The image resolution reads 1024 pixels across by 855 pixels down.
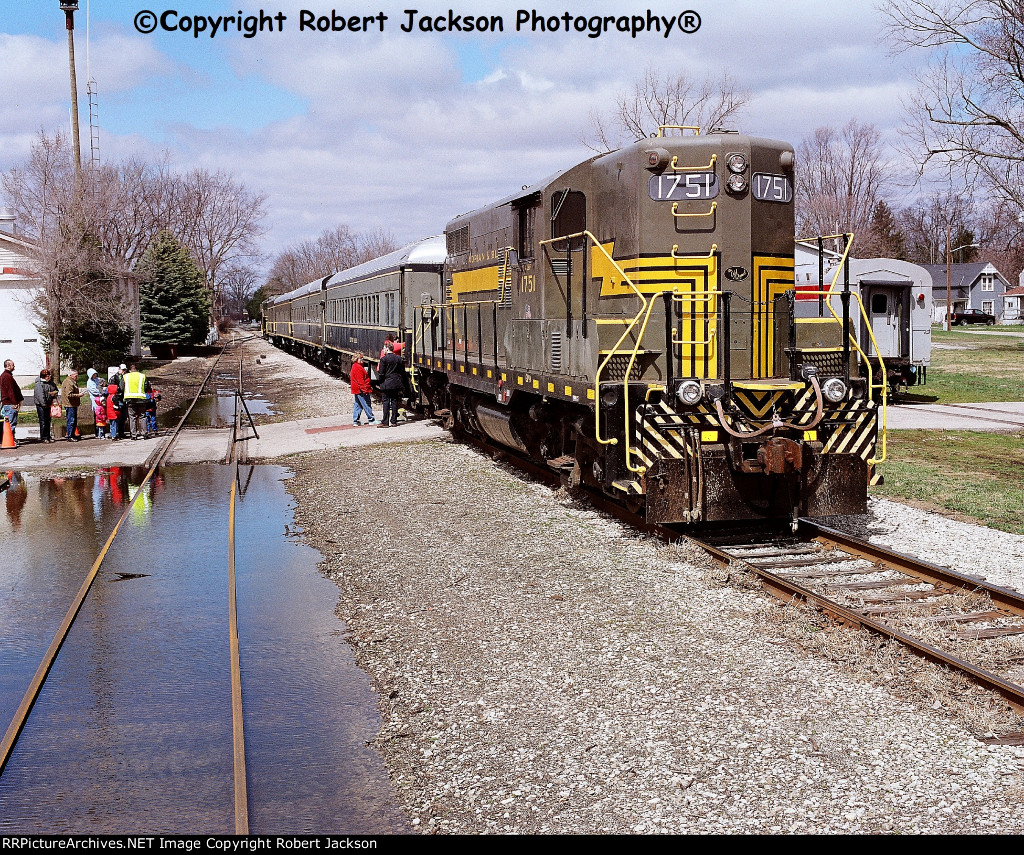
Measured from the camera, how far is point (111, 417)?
1916cm

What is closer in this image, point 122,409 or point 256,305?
point 122,409

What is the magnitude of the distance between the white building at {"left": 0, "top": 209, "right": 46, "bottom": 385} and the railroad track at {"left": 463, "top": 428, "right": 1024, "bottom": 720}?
32.2 metres

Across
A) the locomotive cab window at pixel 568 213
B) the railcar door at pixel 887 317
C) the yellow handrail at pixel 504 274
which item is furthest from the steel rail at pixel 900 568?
the railcar door at pixel 887 317

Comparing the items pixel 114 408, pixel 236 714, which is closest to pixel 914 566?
pixel 236 714

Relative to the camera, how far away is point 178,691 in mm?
6121

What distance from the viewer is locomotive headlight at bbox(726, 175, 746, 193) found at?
9.77 metres

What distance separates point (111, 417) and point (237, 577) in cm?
1175

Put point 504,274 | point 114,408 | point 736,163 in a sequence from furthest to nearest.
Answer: point 114,408, point 504,274, point 736,163

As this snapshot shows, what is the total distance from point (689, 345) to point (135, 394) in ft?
42.7

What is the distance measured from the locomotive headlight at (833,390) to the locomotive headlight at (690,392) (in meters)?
1.28

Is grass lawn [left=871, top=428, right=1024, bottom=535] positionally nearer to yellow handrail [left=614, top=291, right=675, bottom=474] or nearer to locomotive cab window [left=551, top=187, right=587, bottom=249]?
yellow handrail [left=614, top=291, right=675, bottom=474]

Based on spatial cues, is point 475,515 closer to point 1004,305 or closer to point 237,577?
point 237,577

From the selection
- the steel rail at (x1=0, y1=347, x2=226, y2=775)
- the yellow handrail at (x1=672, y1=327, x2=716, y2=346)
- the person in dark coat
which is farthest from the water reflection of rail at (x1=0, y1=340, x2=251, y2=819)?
the person in dark coat

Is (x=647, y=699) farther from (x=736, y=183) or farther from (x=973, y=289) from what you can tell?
(x=973, y=289)
